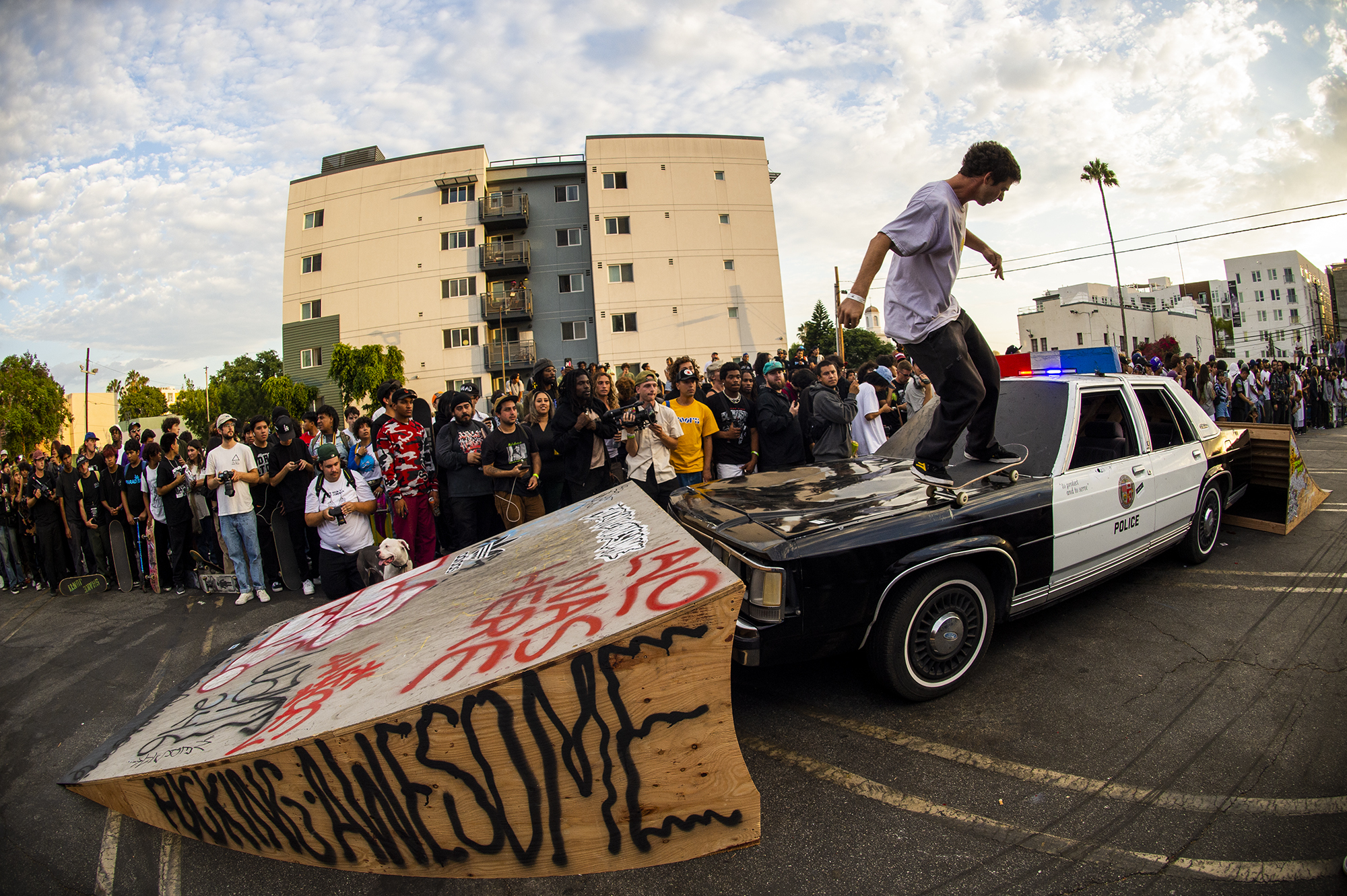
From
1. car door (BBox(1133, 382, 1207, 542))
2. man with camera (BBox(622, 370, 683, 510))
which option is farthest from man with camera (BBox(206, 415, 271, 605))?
car door (BBox(1133, 382, 1207, 542))

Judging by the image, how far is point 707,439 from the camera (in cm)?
643

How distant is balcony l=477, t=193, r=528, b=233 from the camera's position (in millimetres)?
34188

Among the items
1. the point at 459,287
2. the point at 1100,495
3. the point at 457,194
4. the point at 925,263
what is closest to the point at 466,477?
the point at 925,263

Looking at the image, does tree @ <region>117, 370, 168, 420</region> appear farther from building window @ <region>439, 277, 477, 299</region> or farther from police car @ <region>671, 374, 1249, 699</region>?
police car @ <region>671, 374, 1249, 699</region>

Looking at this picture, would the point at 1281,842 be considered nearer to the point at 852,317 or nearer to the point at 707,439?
the point at 852,317

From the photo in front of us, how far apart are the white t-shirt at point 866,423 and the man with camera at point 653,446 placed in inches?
80.2

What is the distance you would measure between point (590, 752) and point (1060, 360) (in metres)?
5.58

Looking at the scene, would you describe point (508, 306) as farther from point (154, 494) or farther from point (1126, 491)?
point (1126, 491)

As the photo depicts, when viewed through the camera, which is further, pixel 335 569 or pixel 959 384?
pixel 335 569

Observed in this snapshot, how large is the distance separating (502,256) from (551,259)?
8.83ft

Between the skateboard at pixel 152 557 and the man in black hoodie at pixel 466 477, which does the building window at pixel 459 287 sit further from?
the man in black hoodie at pixel 466 477

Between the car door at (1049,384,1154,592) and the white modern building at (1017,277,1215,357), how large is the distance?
2495 inches

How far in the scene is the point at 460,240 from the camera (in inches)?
1371

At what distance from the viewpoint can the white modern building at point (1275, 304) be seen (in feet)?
297
